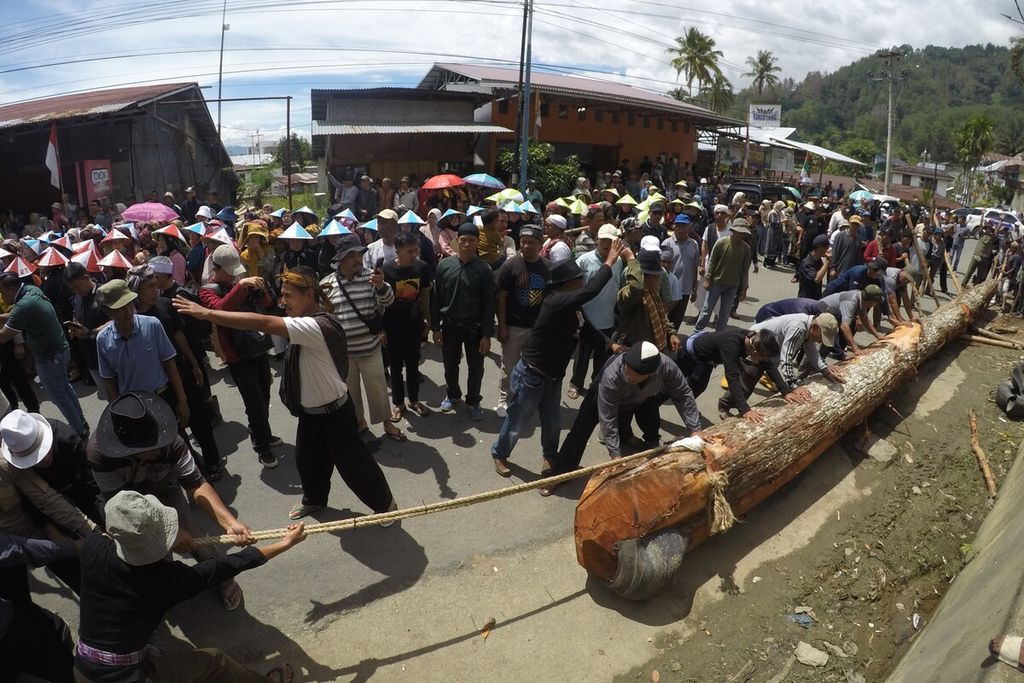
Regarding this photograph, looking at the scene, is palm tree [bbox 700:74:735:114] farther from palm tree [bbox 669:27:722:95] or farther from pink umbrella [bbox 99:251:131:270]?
pink umbrella [bbox 99:251:131:270]

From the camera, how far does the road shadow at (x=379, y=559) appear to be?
3.50 m

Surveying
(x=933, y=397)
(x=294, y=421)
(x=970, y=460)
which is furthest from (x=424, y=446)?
(x=933, y=397)

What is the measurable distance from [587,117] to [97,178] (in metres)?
17.2

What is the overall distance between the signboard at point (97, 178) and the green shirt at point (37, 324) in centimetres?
1286

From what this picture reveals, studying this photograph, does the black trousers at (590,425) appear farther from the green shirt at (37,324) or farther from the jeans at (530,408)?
the green shirt at (37,324)

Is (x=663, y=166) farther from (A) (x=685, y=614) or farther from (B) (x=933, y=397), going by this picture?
(A) (x=685, y=614)

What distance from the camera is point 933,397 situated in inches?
274

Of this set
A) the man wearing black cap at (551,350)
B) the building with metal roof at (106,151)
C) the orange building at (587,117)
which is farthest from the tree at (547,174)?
the man wearing black cap at (551,350)

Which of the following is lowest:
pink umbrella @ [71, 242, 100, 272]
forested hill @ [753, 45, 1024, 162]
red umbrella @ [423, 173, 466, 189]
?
pink umbrella @ [71, 242, 100, 272]

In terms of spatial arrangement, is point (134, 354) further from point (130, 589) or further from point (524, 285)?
point (524, 285)

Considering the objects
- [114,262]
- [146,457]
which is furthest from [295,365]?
[114,262]

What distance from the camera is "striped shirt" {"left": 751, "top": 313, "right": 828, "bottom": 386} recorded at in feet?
16.9

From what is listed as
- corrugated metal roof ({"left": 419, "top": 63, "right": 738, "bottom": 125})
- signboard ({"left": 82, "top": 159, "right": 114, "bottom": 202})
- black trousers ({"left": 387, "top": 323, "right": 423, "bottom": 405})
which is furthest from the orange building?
black trousers ({"left": 387, "top": 323, "right": 423, "bottom": 405})

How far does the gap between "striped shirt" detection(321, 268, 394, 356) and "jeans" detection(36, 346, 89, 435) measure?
7.61 feet
